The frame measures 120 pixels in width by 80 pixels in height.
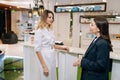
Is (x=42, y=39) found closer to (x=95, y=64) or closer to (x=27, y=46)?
(x=95, y=64)

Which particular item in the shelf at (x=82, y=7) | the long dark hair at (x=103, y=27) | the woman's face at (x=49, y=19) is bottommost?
the long dark hair at (x=103, y=27)

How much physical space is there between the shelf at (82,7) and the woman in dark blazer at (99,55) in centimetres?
565

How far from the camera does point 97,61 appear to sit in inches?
73.4

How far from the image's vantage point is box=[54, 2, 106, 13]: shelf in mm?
7379

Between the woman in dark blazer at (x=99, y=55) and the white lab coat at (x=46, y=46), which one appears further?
the white lab coat at (x=46, y=46)

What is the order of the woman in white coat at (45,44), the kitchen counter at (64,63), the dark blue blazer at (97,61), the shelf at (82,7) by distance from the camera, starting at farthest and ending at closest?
the shelf at (82,7), the woman in white coat at (45,44), the kitchen counter at (64,63), the dark blue blazer at (97,61)

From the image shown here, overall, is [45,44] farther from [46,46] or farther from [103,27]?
[103,27]

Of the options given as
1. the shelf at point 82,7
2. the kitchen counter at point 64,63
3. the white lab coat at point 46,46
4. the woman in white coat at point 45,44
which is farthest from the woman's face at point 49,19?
the shelf at point 82,7

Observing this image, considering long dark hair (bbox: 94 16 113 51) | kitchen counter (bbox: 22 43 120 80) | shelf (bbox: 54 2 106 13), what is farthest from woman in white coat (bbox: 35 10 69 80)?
shelf (bbox: 54 2 106 13)

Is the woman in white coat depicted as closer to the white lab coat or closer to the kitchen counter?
the white lab coat

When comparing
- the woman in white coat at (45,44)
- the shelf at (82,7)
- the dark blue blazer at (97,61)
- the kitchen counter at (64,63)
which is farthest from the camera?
the shelf at (82,7)

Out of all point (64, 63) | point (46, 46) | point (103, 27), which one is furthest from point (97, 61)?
point (64, 63)

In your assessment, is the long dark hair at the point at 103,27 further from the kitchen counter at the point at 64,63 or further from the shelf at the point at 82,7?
the shelf at the point at 82,7

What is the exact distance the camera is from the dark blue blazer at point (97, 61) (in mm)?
1840
